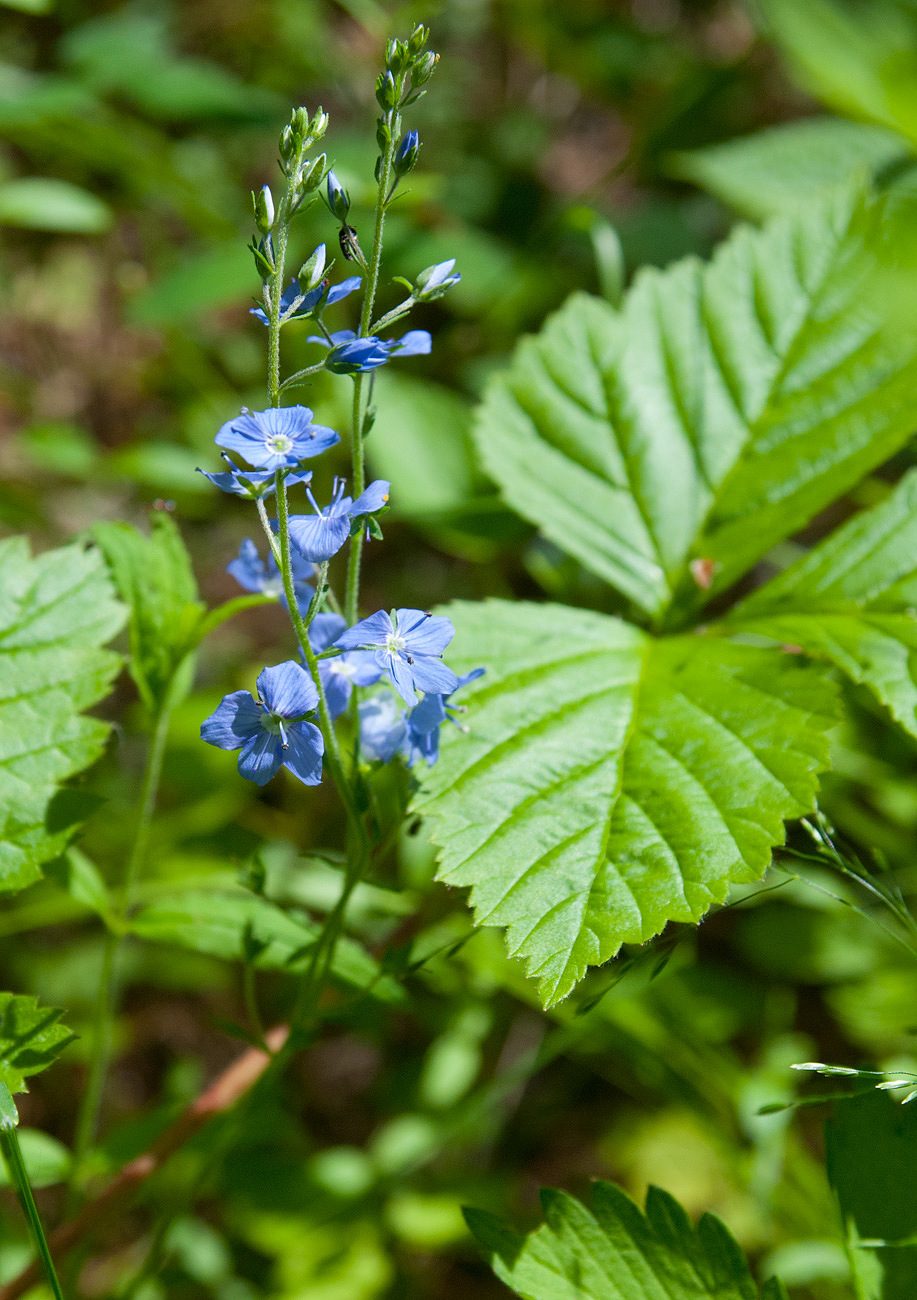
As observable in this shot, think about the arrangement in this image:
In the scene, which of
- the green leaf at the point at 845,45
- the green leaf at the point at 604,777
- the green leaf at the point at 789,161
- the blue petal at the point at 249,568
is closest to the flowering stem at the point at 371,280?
the blue petal at the point at 249,568

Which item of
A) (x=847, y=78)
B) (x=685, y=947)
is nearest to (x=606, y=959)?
(x=685, y=947)

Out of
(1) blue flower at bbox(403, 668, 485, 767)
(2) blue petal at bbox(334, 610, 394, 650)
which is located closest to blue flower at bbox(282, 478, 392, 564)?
(2) blue petal at bbox(334, 610, 394, 650)

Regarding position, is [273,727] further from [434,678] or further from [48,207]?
[48,207]

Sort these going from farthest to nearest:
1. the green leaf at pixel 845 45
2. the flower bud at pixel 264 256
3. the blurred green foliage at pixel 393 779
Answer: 1. the green leaf at pixel 845 45
2. the blurred green foliage at pixel 393 779
3. the flower bud at pixel 264 256

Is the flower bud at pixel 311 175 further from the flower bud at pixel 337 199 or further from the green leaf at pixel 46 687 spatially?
the green leaf at pixel 46 687

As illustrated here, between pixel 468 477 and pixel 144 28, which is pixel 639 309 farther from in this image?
pixel 144 28

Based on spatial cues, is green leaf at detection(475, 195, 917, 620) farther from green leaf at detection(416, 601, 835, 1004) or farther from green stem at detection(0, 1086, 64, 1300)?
green stem at detection(0, 1086, 64, 1300)
